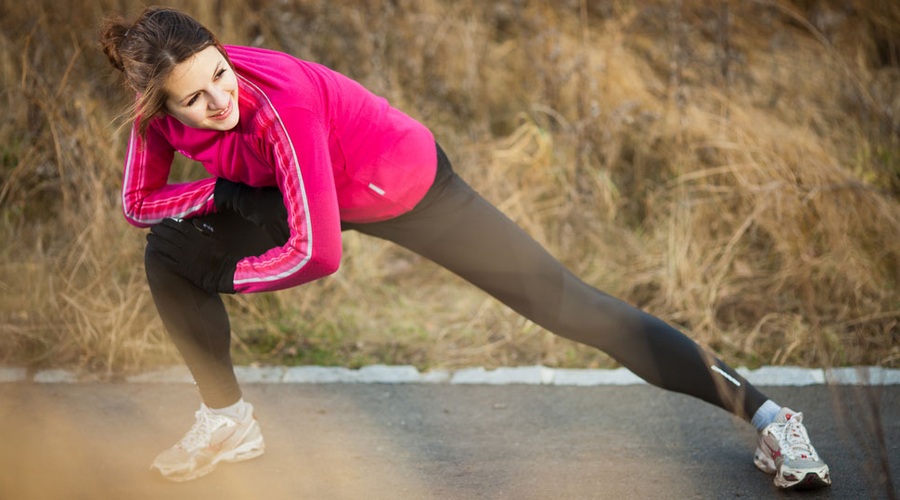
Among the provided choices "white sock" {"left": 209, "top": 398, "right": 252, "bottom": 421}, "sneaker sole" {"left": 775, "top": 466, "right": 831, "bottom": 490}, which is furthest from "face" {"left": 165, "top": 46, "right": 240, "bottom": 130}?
→ "sneaker sole" {"left": 775, "top": 466, "right": 831, "bottom": 490}

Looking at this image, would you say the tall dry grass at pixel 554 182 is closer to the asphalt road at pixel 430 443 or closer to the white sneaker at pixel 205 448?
the asphalt road at pixel 430 443

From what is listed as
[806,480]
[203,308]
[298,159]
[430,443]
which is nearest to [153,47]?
[298,159]

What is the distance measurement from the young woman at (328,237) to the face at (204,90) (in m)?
0.05

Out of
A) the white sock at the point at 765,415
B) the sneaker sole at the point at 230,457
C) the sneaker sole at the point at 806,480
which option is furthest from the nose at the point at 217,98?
Result: the sneaker sole at the point at 806,480

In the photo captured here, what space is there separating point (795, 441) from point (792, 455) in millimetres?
45

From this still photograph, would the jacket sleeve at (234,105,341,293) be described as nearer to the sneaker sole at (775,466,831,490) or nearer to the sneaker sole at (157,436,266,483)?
the sneaker sole at (157,436,266,483)

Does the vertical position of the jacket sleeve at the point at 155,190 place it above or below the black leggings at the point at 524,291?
above

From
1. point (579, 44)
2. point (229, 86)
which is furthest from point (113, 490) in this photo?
point (579, 44)

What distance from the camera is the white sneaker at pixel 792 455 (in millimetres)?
2805

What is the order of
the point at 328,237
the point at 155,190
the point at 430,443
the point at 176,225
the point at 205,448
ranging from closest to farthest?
the point at 328,237 < the point at 176,225 < the point at 155,190 < the point at 205,448 < the point at 430,443

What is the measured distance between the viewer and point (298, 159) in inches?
94.1

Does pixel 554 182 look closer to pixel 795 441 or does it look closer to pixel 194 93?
pixel 795 441

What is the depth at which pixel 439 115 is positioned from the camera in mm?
6109

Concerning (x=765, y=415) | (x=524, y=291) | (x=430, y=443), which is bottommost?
(x=430, y=443)
